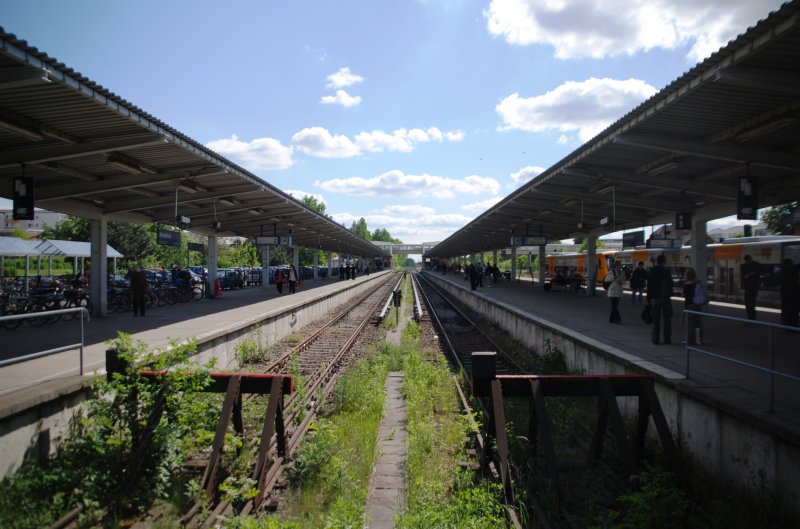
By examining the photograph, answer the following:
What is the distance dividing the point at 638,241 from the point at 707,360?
13245 millimetres

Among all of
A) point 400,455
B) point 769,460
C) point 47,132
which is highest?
point 47,132

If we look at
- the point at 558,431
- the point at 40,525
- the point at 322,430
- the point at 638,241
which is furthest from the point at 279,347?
the point at 638,241

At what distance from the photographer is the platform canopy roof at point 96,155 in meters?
6.90

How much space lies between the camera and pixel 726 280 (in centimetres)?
2195

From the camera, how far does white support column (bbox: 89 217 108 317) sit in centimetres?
1437

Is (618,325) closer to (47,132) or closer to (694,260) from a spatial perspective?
(694,260)

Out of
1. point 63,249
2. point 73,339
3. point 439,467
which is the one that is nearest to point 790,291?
point 439,467

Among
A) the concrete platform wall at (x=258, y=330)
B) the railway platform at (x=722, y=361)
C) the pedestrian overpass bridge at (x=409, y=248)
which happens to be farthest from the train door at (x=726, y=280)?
the pedestrian overpass bridge at (x=409, y=248)

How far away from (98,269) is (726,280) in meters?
23.9

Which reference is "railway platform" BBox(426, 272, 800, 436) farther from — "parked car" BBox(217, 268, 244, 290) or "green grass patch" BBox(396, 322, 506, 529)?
"parked car" BBox(217, 268, 244, 290)

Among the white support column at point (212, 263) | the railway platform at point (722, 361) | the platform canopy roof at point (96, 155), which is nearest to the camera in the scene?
the railway platform at point (722, 361)

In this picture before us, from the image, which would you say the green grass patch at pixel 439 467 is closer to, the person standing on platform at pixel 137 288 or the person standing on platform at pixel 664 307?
the person standing on platform at pixel 664 307

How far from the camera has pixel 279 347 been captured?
45.6ft

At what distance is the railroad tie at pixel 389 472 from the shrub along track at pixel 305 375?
1.06m
